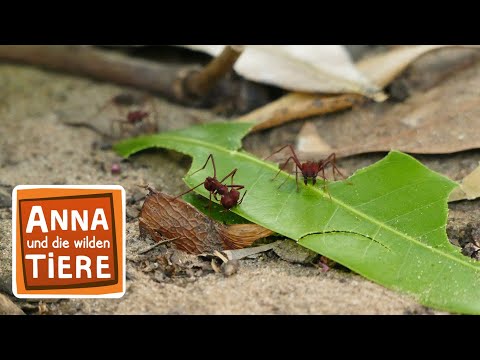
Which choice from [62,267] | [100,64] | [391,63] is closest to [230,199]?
[62,267]

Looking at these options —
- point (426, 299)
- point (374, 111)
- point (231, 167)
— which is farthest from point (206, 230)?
point (374, 111)

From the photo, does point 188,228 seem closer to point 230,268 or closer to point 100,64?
point 230,268

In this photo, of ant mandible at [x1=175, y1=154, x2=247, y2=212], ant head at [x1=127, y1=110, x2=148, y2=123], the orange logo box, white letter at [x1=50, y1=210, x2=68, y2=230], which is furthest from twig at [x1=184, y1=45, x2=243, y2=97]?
white letter at [x1=50, y1=210, x2=68, y2=230]

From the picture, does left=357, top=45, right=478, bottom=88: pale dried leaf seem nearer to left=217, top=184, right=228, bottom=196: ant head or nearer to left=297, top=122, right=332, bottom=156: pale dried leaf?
left=297, top=122, right=332, bottom=156: pale dried leaf

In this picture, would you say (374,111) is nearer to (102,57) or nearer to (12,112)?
(102,57)

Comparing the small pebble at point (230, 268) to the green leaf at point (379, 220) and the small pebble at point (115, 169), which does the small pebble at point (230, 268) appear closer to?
the green leaf at point (379, 220)
